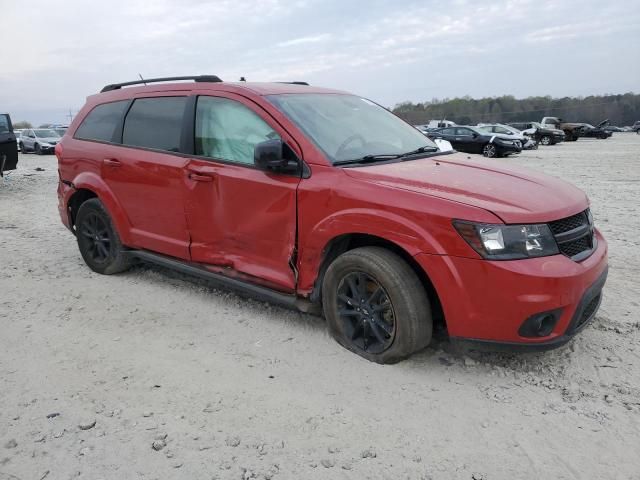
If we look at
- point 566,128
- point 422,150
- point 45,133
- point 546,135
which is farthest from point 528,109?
point 422,150

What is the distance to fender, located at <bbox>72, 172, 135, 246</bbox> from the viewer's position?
188 inches

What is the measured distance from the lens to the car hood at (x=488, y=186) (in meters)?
2.92

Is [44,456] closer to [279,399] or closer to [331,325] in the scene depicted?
[279,399]

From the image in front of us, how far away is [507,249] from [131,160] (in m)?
3.20

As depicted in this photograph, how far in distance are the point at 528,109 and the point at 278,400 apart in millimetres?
91786

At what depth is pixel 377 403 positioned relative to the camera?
2.92 metres

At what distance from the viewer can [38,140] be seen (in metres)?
28.0

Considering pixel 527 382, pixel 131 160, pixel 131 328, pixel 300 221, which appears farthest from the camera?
pixel 131 160

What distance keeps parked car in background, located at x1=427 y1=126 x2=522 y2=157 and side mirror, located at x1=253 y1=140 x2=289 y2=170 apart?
63.7ft

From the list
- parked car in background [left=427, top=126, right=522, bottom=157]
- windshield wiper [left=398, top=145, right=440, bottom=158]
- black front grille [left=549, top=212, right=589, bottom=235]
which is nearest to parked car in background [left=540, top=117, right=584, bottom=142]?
parked car in background [left=427, top=126, right=522, bottom=157]

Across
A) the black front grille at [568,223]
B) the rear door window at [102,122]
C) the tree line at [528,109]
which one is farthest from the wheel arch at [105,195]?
the tree line at [528,109]

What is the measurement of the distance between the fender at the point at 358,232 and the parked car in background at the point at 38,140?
91.5 ft

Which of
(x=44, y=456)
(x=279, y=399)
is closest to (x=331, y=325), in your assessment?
(x=279, y=399)

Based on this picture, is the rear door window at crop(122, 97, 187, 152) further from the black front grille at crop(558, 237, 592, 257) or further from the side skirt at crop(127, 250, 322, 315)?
the black front grille at crop(558, 237, 592, 257)
